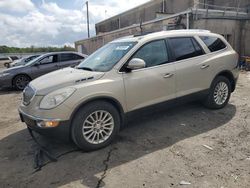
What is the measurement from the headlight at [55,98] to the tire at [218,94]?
10.3ft

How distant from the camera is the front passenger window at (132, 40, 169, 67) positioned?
4.43 metres

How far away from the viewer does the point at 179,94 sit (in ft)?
15.8

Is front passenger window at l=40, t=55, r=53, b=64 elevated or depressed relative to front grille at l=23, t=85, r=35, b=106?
elevated

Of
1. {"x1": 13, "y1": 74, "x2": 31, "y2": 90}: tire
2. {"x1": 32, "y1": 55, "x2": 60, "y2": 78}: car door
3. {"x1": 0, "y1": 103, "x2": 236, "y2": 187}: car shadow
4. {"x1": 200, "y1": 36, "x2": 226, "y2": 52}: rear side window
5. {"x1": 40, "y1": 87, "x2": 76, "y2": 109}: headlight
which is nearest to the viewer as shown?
{"x1": 0, "y1": 103, "x2": 236, "y2": 187}: car shadow

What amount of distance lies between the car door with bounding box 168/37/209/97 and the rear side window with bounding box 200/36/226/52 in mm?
268

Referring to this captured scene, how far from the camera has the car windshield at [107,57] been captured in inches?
169

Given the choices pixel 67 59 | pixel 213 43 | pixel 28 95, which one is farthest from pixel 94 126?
pixel 67 59

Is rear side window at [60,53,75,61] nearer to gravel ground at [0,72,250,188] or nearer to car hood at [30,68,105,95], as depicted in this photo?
gravel ground at [0,72,250,188]

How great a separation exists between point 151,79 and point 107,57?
36.8 inches

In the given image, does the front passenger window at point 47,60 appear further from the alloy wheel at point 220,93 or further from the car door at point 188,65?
the alloy wheel at point 220,93

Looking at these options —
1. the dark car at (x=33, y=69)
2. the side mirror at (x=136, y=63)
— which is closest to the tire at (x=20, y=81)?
the dark car at (x=33, y=69)

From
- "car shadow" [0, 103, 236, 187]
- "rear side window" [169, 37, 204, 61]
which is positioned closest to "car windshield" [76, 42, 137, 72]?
"rear side window" [169, 37, 204, 61]

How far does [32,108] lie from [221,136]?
322 cm

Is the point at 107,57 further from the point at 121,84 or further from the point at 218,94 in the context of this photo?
the point at 218,94
